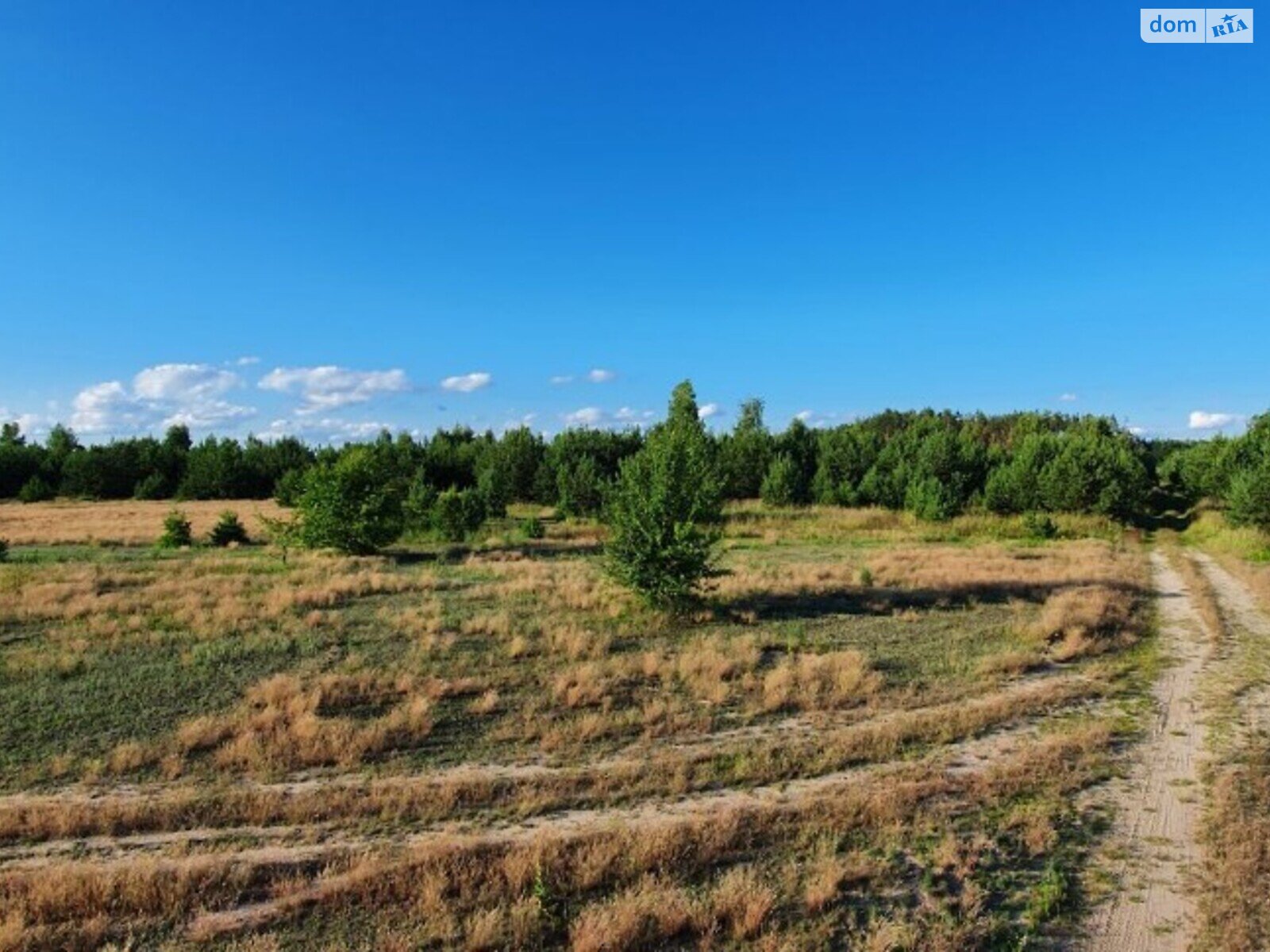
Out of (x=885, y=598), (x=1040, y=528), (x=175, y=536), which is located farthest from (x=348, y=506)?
(x=1040, y=528)

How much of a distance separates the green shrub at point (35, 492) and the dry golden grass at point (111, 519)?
3.71ft

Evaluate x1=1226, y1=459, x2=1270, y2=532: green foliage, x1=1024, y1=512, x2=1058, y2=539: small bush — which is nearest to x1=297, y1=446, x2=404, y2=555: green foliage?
x1=1024, y1=512, x2=1058, y2=539: small bush

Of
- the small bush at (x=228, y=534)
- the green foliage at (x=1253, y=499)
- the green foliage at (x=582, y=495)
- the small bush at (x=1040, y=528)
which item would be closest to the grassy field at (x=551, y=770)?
the small bush at (x=228, y=534)

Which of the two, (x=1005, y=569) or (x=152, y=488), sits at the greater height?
(x=152, y=488)

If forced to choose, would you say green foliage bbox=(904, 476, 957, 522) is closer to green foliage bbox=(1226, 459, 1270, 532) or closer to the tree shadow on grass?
green foliage bbox=(1226, 459, 1270, 532)

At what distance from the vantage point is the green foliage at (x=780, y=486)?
59.2m

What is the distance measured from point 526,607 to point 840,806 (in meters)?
12.7

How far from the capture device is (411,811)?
8.21 m

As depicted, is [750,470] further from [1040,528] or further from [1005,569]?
[1005,569]

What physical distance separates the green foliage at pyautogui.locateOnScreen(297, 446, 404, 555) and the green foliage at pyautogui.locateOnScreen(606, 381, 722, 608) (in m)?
13.9

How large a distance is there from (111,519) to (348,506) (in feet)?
99.1

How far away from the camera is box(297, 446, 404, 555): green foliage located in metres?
31.1

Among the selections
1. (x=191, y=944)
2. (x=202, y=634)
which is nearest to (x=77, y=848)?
(x=191, y=944)

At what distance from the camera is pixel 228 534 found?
37.5 meters
